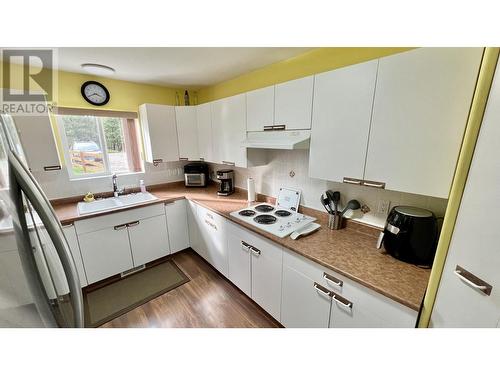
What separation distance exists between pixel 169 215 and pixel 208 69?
5.54ft

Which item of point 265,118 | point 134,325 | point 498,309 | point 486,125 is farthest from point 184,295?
point 486,125

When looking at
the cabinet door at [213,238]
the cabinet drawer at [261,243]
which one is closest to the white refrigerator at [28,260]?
the cabinet drawer at [261,243]

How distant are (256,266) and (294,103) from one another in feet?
4.38

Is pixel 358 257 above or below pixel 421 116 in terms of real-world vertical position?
below

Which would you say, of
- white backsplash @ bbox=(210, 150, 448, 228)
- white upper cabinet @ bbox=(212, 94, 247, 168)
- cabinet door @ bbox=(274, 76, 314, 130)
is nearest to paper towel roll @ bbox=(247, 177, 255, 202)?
white backsplash @ bbox=(210, 150, 448, 228)

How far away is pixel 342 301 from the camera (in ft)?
3.47

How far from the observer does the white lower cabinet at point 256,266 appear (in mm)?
1433

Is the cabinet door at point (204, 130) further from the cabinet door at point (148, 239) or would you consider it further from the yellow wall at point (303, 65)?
the cabinet door at point (148, 239)

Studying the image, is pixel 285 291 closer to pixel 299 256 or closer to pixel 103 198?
pixel 299 256

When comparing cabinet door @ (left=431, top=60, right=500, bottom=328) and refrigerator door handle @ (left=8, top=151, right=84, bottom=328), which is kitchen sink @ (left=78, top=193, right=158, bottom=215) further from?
cabinet door @ (left=431, top=60, right=500, bottom=328)

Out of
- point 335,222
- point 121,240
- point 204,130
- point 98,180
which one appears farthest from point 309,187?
point 98,180

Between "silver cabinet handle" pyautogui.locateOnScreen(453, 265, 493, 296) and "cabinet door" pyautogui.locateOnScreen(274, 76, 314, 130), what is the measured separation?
41.6 inches

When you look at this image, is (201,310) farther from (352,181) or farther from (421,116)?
(421,116)

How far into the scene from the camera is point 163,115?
7.62 feet
